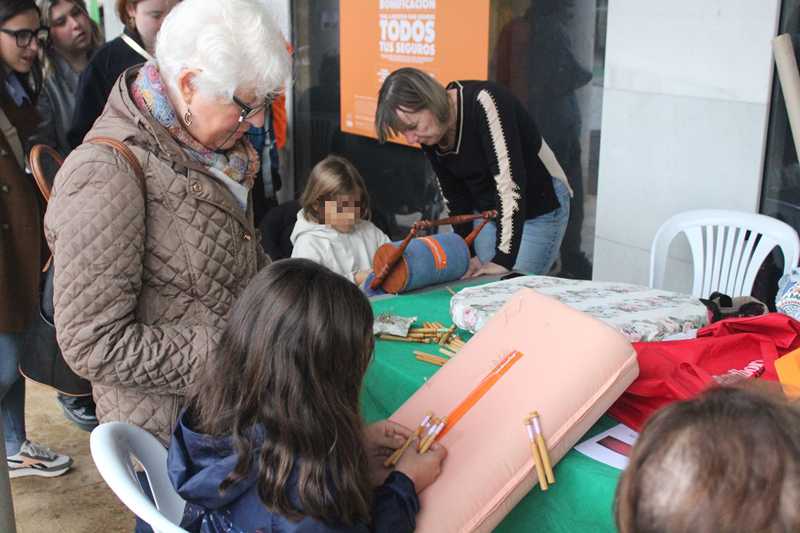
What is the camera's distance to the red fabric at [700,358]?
1.69m

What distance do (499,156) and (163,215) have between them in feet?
5.38

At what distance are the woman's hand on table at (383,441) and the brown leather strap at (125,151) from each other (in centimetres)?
66

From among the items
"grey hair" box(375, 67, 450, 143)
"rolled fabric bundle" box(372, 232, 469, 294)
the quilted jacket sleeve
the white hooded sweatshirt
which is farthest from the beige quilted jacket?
the white hooded sweatshirt

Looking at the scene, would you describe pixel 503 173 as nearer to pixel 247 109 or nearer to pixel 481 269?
pixel 481 269

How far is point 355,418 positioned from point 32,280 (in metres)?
2.06

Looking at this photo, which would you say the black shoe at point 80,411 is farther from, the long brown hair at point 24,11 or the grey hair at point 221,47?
the grey hair at point 221,47

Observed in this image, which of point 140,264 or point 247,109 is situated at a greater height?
point 247,109

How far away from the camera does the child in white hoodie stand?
11.5ft

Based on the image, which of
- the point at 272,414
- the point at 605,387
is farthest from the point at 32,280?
the point at 605,387

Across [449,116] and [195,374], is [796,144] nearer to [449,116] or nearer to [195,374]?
[449,116]

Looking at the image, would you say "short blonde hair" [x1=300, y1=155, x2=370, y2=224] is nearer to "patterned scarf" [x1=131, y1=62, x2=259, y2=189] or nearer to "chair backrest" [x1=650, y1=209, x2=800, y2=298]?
"chair backrest" [x1=650, y1=209, x2=800, y2=298]

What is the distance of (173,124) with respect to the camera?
5.80ft

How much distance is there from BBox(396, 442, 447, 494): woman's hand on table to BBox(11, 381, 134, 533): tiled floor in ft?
6.11

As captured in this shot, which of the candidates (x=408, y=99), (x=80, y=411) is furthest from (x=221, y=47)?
(x=80, y=411)
